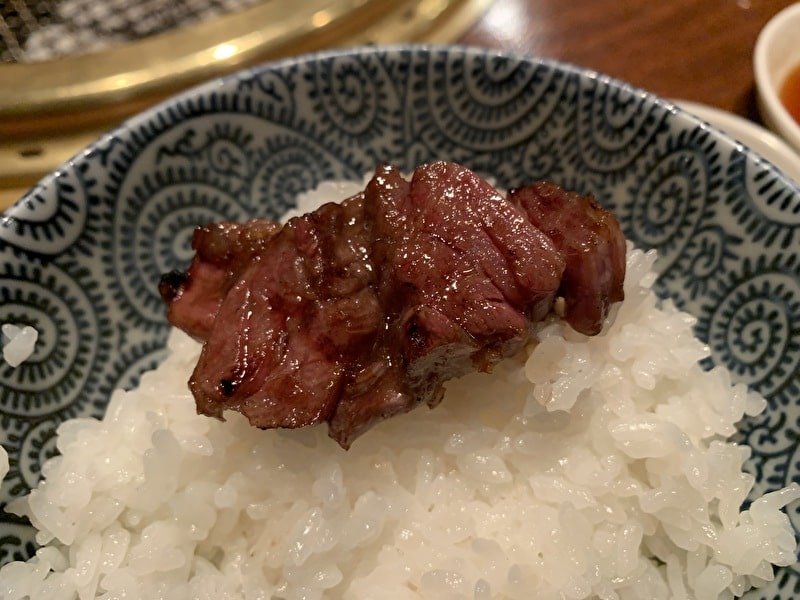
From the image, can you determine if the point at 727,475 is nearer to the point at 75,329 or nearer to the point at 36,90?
the point at 75,329

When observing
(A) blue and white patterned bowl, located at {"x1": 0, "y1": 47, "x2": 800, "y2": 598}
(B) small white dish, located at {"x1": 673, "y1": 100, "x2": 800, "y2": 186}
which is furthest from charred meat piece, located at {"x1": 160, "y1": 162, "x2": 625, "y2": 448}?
(B) small white dish, located at {"x1": 673, "y1": 100, "x2": 800, "y2": 186}

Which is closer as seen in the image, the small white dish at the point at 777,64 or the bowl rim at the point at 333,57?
the bowl rim at the point at 333,57

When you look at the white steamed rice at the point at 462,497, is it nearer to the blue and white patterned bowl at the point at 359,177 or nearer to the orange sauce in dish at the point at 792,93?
the blue and white patterned bowl at the point at 359,177

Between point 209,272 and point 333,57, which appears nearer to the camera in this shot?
point 209,272

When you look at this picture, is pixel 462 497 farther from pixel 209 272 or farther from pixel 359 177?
pixel 359 177

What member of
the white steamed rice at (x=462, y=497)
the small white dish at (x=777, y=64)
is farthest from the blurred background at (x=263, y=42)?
the white steamed rice at (x=462, y=497)

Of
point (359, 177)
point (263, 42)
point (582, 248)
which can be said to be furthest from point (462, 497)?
point (263, 42)
